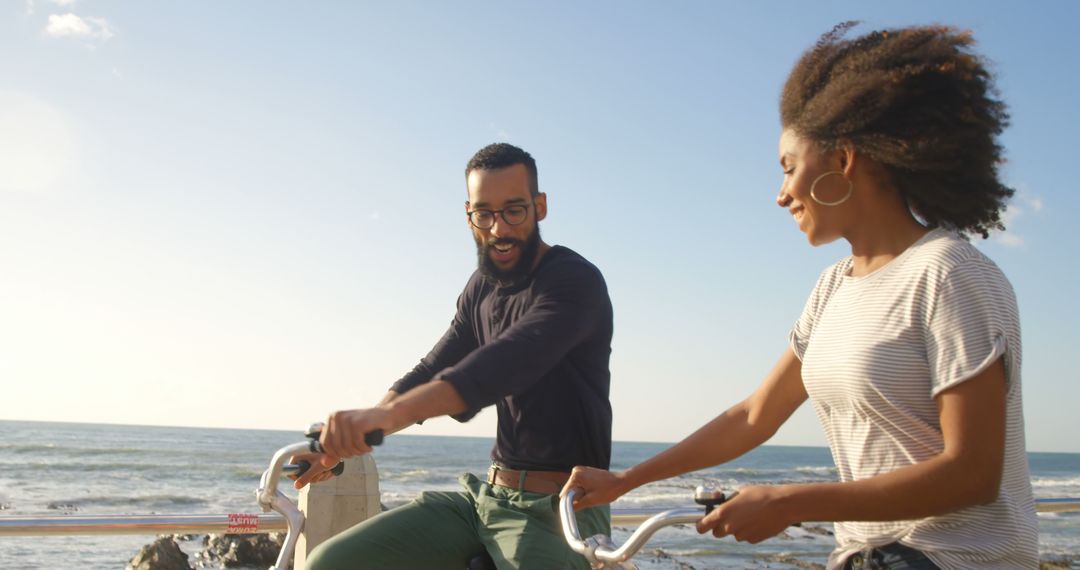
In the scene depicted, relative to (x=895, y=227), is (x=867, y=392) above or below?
below

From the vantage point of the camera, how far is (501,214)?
299cm

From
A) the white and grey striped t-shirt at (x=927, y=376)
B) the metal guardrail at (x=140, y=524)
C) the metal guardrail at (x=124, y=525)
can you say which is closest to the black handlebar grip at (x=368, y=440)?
the white and grey striped t-shirt at (x=927, y=376)

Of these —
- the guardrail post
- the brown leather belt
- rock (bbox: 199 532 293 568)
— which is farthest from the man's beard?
rock (bbox: 199 532 293 568)

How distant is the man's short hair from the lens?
3002 millimetres

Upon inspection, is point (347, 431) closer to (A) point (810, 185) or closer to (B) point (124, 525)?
(A) point (810, 185)

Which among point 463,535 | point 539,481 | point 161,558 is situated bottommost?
point 161,558

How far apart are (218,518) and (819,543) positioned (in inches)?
428

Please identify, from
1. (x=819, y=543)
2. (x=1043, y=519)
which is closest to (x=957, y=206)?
(x=819, y=543)

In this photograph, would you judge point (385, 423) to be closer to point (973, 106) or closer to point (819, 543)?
point (973, 106)

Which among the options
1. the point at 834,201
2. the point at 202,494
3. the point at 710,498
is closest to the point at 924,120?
the point at 834,201

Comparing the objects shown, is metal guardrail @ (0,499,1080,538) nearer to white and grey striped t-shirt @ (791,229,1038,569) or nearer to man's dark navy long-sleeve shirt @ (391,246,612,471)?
man's dark navy long-sleeve shirt @ (391,246,612,471)

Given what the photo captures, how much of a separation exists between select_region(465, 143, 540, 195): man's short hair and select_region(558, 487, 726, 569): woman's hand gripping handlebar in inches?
51.3

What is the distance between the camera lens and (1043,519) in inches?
747

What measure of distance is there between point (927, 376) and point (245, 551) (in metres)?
10.3
